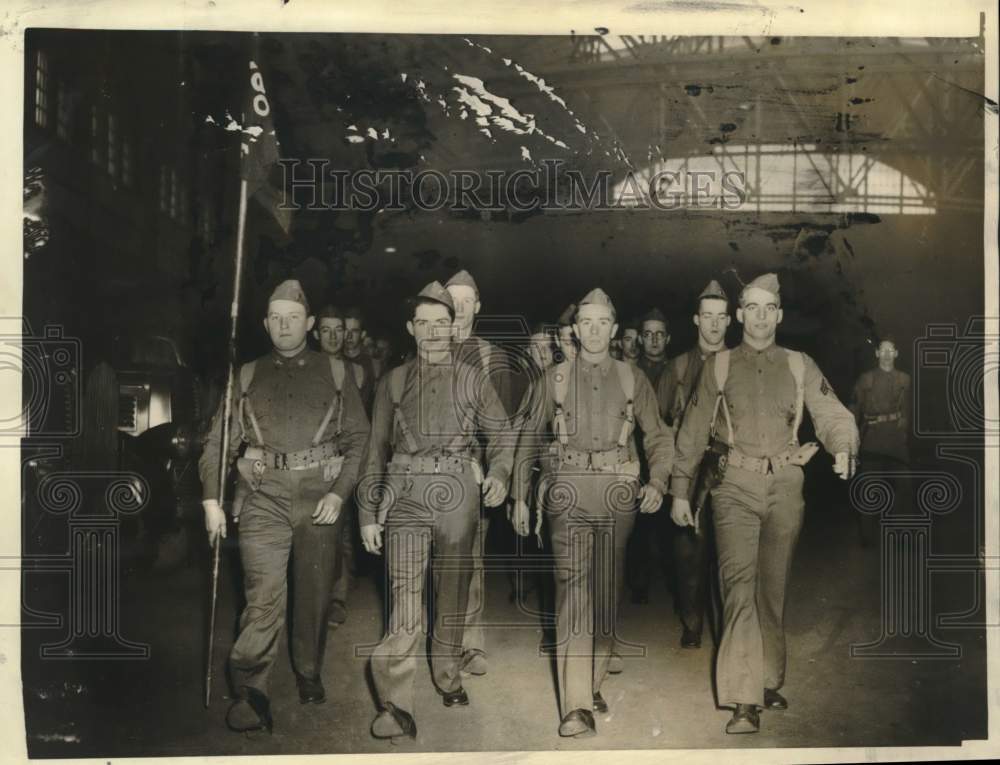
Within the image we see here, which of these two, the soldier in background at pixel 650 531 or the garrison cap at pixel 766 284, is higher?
the garrison cap at pixel 766 284

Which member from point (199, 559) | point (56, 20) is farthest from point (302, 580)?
point (56, 20)

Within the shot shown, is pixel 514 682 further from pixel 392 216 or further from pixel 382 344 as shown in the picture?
pixel 392 216

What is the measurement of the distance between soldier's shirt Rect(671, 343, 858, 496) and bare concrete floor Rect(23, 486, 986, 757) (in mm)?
306

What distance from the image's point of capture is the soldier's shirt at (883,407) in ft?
11.3

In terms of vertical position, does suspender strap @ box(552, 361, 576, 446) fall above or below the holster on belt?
above

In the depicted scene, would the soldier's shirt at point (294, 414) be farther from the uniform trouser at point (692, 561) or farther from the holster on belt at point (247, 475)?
the uniform trouser at point (692, 561)

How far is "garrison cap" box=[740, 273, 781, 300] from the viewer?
3408mm

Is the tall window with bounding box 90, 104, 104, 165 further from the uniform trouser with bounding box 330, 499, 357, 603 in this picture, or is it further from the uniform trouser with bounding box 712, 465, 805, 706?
the uniform trouser with bounding box 712, 465, 805, 706

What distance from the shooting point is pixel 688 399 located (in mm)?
3398

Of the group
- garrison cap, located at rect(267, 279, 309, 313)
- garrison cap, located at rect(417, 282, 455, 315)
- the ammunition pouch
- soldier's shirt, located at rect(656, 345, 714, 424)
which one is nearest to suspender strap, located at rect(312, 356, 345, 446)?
garrison cap, located at rect(267, 279, 309, 313)

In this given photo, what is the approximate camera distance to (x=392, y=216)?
336 cm

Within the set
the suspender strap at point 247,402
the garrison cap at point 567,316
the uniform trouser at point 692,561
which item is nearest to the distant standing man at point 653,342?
the garrison cap at point 567,316

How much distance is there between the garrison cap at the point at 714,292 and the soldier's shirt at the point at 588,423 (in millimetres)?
438

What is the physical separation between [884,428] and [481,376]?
150 centimetres
